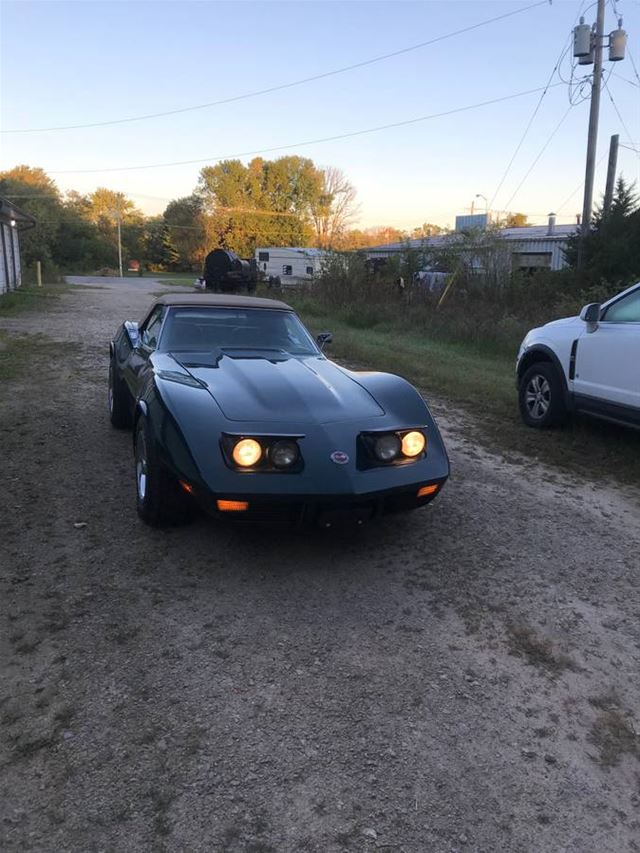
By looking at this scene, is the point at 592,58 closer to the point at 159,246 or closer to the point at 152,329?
the point at 152,329

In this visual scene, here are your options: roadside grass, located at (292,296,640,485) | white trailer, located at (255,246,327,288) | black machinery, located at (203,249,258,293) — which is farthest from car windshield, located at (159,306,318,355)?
white trailer, located at (255,246,327,288)

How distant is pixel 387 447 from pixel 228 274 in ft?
91.9

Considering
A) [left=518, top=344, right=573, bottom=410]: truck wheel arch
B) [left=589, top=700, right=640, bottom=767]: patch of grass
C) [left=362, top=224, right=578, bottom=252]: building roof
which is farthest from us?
[left=362, top=224, right=578, bottom=252]: building roof

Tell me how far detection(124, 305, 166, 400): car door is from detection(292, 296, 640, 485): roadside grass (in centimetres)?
336

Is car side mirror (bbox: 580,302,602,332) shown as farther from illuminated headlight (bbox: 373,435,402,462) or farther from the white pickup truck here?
illuminated headlight (bbox: 373,435,402,462)

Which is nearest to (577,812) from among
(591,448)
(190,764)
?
(190,764)

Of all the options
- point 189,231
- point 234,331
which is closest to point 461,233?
point 234,331

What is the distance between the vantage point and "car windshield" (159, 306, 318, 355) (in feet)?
16.9

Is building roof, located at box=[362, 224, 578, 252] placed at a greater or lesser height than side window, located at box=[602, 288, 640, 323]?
greater

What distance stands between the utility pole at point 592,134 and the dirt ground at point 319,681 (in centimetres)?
1765

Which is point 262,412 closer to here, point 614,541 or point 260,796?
point 260,796

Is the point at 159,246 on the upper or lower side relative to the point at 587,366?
upper

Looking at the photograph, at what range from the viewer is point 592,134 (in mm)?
19703

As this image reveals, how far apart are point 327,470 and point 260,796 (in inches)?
66.6
